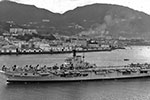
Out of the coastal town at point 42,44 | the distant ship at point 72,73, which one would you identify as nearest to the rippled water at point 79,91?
the distant ship at point 72,73

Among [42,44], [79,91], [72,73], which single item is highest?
[42,44]

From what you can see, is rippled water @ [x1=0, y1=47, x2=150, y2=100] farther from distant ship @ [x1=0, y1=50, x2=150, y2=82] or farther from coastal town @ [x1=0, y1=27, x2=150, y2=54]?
coastal town @ [x1=0, y1=27, x2=150, y2=54]

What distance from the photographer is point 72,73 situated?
26.7 meters

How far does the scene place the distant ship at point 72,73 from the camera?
84.7 ft

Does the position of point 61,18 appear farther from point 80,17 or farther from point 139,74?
point 139,74

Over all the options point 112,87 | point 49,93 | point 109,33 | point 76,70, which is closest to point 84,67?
point 76,70

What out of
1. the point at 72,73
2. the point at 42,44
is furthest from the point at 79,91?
the point at 42,44

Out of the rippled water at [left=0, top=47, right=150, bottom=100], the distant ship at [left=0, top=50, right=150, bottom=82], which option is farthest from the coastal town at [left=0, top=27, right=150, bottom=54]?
the rippled water at [left=0, top=47, right=150, bottom=100]

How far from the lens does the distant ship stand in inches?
1017

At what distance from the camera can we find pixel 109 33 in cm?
17450

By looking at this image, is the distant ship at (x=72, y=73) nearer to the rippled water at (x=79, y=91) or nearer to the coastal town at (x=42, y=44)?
the rippled water at (x=79, y=91)

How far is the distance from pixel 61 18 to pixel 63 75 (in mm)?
170095

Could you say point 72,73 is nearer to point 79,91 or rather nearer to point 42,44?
point 79,91

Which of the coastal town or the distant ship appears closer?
the distant ship
